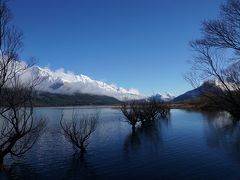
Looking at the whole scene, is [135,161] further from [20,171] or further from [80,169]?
[20,171]

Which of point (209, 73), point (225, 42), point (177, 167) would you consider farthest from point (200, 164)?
point (225, 42)

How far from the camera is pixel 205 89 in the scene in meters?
16.8

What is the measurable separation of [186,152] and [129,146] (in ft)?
22.8

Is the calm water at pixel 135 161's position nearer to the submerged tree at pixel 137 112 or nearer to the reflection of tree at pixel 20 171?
the reflection of tree at pixel 20 171

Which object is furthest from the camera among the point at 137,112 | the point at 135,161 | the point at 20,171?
the point at 137,112

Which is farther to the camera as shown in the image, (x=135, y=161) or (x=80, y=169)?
(x=135, y=161)

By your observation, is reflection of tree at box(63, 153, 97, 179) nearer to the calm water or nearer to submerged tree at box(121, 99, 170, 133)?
the calm water

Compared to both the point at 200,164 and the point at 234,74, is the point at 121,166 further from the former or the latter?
the point at 234,74

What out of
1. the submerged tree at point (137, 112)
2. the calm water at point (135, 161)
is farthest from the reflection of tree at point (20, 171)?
the submerged tree at point (137, 112)

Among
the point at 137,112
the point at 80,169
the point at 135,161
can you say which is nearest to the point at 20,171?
the point at 80,169

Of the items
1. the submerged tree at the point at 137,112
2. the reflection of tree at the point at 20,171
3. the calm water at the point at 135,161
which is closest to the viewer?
the calm water at the point at 135,161

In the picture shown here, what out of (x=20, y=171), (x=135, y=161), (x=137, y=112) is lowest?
(x=20, y=171)

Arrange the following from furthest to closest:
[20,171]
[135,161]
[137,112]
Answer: [137,112] → [135,161] → [20,171]

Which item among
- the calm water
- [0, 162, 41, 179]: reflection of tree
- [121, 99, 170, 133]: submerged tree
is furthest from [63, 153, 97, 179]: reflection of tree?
[121, 99, 170, 133]: submerged tree
